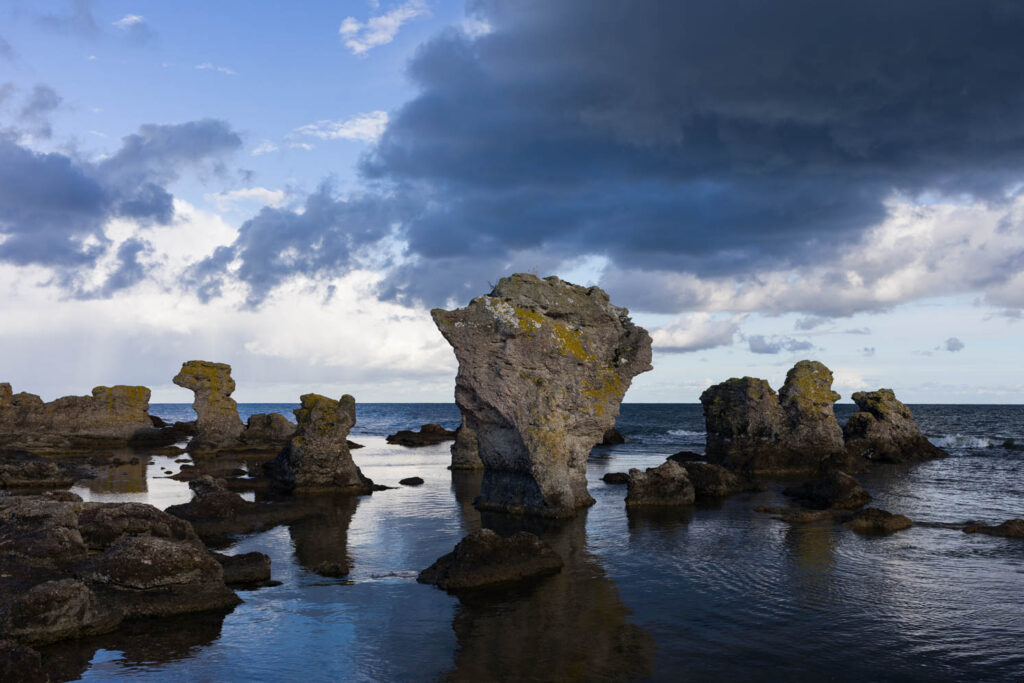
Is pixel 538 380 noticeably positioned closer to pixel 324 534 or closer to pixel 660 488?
pixel 660 488

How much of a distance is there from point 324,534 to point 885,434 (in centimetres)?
5043

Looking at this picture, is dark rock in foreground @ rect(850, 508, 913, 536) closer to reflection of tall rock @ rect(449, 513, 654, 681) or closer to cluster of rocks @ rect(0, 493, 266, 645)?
reflection of tall rock @ rect(449, 513, 654, 681)

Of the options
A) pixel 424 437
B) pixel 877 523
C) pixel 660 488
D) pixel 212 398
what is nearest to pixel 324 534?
pixel 660 488

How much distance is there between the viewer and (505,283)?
101 ft

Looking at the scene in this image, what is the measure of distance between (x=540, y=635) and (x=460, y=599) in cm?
331

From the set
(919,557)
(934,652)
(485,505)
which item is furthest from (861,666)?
(485,505)

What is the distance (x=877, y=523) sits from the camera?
26453 mm

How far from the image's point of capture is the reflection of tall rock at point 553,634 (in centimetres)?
1262

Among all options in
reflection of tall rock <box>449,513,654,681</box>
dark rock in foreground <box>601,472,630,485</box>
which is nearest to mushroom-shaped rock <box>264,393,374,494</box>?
dark rock in foreground <box>601,472,630,485</box>

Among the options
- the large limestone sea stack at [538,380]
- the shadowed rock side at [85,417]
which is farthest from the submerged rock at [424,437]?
the large limestone sea stack at [538,380]

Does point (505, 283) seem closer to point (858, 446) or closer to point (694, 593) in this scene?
point (694, 593)

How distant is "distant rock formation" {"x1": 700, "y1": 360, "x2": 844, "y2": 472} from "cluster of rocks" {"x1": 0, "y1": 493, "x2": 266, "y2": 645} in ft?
130

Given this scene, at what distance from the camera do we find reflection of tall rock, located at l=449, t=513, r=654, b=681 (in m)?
12.6

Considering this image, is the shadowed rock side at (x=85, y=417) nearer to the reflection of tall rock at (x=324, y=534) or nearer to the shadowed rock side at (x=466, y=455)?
the shadowed rock side at (x=466, y=455)
